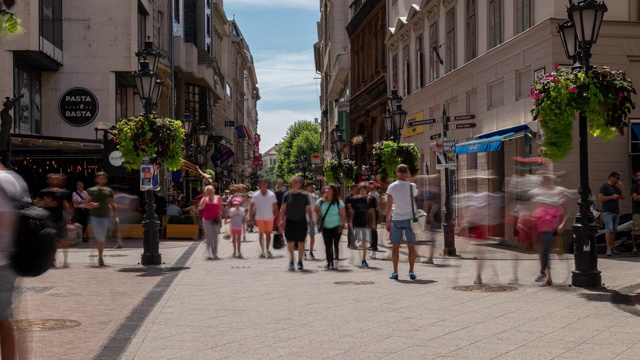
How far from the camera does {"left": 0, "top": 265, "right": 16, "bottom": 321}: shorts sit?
5.25 m

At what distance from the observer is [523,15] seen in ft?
76.8

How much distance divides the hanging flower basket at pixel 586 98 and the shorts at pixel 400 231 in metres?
2.68

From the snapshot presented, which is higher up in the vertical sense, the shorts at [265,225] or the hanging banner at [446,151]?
the hanging banner at [446,151]

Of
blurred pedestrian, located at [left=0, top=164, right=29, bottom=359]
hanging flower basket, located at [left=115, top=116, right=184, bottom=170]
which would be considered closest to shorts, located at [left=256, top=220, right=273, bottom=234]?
hanging flower basket, located at [left=115, top=116, right=184, bottom=170]

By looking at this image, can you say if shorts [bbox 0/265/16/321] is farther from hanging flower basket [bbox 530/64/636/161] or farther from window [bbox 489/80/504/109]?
window [bbox 489/80/504/109]

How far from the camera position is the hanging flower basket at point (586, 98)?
1243 cm

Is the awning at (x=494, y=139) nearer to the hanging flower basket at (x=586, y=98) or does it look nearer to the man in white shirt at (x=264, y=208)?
the man in white shirt at (x=264, y=208)

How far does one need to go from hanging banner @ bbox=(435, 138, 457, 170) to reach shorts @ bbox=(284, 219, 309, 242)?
4.03m

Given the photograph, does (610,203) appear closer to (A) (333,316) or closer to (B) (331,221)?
(B) (331,221)

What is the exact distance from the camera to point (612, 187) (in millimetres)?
18000

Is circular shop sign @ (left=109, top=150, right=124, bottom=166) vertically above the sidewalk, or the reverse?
circular shop sign @ (left=109, top=150, right=124, bottom=166)

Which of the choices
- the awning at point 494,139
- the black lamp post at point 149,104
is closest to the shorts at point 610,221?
the awning at point 494,139

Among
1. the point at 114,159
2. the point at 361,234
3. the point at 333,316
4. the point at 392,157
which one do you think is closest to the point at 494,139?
the point at 361,234

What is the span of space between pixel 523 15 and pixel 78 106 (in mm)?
20094
